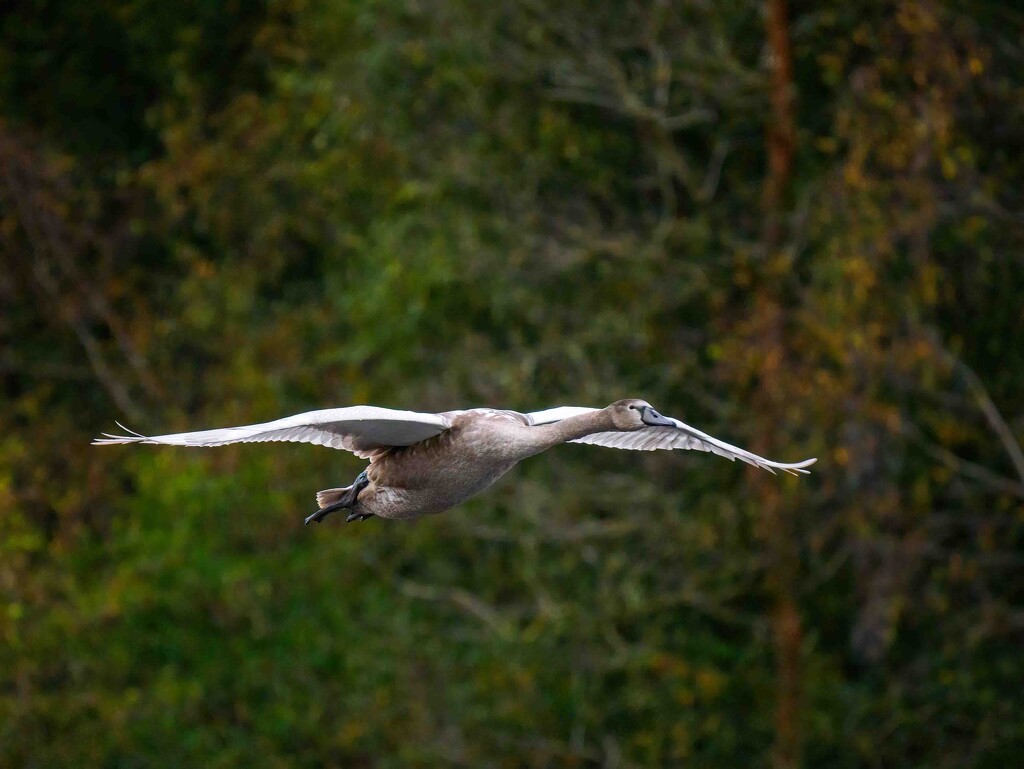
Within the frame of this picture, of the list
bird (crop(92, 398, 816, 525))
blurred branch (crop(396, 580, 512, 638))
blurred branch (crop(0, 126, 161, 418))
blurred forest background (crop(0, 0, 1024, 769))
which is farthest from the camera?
blurred branch (crop(0, 126, 161, 418))

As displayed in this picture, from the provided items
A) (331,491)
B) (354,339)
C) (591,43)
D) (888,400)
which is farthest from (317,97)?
(331,491)

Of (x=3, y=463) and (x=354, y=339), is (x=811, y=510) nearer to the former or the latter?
(x=354, y=339)

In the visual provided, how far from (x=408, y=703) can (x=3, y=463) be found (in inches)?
224

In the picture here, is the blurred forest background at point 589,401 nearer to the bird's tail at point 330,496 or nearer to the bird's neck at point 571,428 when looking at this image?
the bird's tail at point 330,496

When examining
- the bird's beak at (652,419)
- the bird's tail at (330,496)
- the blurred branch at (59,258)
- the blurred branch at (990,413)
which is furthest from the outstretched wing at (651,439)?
the blurred branch at (59,258)

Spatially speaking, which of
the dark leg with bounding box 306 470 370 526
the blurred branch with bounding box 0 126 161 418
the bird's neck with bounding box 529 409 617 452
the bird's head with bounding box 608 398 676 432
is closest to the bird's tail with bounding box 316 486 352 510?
the dark leg with bounding box 306 470 370 526

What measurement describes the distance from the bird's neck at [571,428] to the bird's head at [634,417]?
3 centimetres

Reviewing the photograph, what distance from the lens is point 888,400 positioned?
15.3 meters

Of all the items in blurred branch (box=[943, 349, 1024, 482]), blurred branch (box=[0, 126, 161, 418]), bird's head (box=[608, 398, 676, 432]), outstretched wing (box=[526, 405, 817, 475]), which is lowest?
blurred branch (box=[0, 126, 161, 418])

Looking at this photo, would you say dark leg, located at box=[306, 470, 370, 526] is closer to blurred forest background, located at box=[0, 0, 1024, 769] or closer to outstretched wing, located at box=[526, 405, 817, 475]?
outstretched wing, located at box=[526, 405, 817, 475]

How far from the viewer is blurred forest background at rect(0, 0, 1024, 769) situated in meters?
15.5

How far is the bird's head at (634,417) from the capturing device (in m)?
8.43

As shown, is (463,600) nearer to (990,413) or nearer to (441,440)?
(990,413)

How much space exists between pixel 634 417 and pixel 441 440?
794 millimetres
